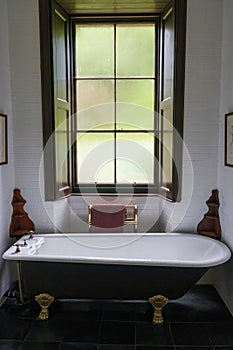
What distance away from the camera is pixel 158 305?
253 cm

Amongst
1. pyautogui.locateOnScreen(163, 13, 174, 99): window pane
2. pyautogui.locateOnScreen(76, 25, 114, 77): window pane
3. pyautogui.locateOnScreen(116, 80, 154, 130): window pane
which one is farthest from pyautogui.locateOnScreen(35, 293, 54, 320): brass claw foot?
pyautogui.locateOnScreen(76, 25, 114, 77): window pane

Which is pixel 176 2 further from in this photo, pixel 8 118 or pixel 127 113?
pixel 8 118

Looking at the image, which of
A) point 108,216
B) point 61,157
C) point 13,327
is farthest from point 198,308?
point 61,157

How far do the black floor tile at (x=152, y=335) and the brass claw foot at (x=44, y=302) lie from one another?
0.71 m

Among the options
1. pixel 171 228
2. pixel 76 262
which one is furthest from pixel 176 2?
pixel 76 262

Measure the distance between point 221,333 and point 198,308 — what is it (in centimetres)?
35

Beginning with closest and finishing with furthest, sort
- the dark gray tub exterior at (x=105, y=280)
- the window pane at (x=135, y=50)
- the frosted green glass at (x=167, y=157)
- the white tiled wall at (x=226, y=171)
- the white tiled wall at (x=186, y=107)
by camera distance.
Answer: the dark gray tub exterior at (x=105, y=280) → the white tiled wall at (x=226, y=171) → the white tiled wall at (x=186, y=107) → the frosted green glass at (x=167, y=157) → the window pane at (x=135, y=50)

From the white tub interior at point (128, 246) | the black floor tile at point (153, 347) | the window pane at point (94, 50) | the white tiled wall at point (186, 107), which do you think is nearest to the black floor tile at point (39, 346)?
the black floor tile at point (153, 347)

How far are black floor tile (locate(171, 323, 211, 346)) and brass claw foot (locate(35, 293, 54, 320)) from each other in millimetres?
976

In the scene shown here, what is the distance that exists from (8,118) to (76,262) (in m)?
1.44

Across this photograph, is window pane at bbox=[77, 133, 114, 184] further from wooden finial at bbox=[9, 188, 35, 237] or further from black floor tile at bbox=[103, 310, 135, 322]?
black floor tile at bbox=[103, 310, 135, 322]

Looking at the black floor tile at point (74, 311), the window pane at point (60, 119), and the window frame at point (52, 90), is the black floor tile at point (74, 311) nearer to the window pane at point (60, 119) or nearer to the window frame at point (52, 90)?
the window frame at point (52, 90)

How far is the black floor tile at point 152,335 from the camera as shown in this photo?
231 centimetres

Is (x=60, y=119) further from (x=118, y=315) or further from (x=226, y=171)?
(x=118, y=315)
